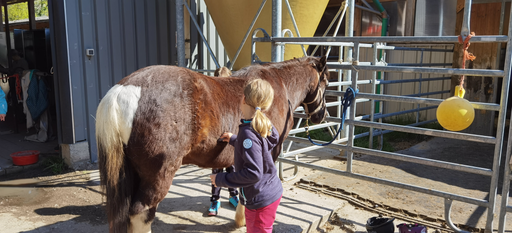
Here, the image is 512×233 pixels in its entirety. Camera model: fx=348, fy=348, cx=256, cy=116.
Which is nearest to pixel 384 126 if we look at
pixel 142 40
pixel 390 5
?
pixel 142 40

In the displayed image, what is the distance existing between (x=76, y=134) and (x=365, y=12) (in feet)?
22.1

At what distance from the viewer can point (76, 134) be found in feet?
16.5

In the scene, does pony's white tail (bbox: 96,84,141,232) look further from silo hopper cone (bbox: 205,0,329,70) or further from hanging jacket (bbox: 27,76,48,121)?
hanging jacket (bbox: 27,76,48,121)

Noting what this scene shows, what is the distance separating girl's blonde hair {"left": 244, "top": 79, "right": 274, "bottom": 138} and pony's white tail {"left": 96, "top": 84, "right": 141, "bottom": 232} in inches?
29.7

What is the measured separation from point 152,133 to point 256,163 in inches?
28.6

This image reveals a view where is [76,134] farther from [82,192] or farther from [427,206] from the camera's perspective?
[427,206]

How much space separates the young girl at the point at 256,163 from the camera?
201cm

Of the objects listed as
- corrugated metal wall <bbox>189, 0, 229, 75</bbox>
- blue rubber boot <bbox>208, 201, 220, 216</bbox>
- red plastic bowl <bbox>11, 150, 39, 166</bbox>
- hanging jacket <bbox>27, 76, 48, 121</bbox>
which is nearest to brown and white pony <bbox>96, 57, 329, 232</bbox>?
blue rubber boot <bbox>208, 201, 220, 216</bbox>

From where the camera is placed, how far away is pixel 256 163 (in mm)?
2014

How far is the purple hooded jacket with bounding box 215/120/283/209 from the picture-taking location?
Answer: 201cm

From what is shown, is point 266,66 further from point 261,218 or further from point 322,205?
point 322,205

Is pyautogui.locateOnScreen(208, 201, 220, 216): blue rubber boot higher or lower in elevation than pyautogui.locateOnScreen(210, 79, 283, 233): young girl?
lower

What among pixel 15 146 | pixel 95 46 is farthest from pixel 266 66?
pixel 15 146

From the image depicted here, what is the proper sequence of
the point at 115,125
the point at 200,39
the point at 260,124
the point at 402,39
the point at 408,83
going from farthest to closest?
1. the point at 408,83
2. the point at 200,39
3. the point at 402,39
4. the point at 115,125
5. the point at 260,124
